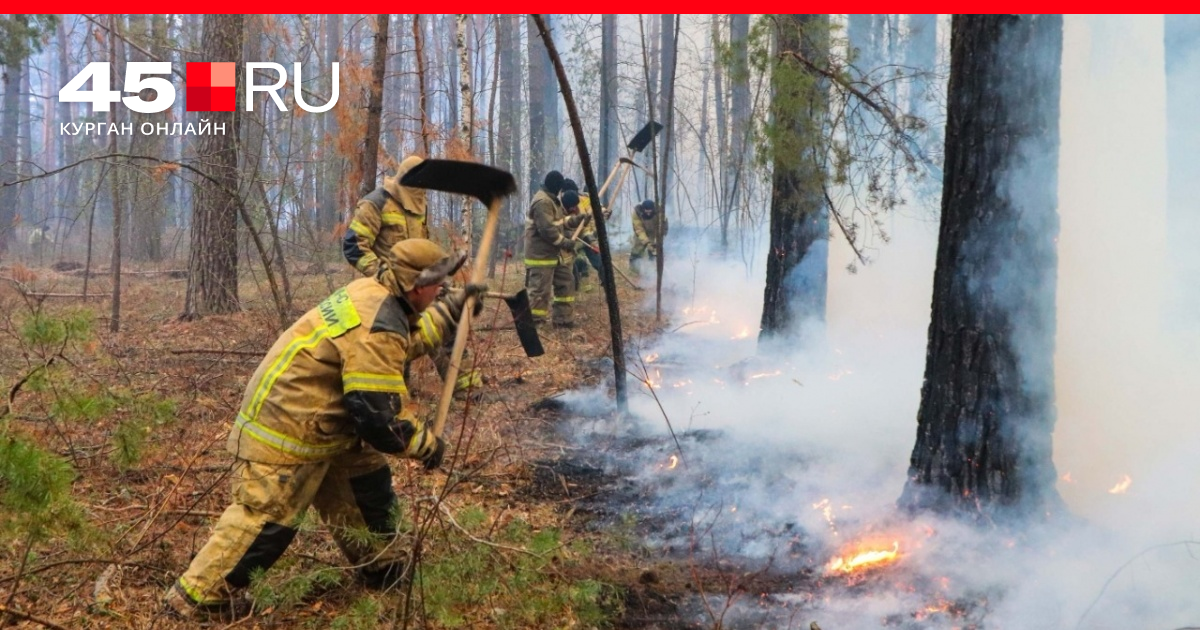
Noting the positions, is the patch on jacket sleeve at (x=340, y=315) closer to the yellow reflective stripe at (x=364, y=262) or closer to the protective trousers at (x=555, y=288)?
the yellow reflective stripe at (x=364, y=262)

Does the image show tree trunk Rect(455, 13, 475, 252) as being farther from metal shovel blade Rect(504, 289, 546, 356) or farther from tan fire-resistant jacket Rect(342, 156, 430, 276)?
metal shovel blade Rect(504, 289, 546, 356)

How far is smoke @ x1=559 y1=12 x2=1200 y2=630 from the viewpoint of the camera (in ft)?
13.1

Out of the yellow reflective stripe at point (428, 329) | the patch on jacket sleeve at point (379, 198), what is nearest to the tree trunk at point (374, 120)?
the patch on jacket sleeve at point (379, 198)

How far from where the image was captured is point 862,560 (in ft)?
14.3

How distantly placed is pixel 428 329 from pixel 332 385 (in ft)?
1.47

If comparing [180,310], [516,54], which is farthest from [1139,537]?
[516,54]

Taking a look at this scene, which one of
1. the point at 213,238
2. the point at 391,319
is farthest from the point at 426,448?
the point at 213,238

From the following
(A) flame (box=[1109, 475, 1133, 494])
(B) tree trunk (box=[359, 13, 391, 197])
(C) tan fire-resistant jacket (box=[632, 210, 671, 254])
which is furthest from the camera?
(C) tan fire-resistant jacket (box=[632, 210, 671, 254])

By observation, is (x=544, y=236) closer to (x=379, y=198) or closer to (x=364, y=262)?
(x=379, y=198)

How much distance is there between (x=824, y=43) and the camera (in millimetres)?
7504

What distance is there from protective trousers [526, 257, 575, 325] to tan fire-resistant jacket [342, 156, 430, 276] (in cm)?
459

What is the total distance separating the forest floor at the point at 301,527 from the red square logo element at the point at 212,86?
10.4 feet

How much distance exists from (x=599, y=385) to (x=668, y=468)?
2.26 m

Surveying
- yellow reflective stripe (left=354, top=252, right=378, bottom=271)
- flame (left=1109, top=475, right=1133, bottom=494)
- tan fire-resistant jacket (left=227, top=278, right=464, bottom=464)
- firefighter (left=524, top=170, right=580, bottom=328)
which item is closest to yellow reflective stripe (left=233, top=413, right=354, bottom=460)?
tan fire-resistant jacket (left=227, top=278, right=464, bottom=464)
